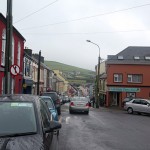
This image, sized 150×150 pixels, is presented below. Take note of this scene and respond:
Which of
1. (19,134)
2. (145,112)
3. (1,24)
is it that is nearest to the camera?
(19,134)

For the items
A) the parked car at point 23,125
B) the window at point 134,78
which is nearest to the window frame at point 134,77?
the window at point 134,78

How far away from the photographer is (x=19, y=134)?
20.5ft

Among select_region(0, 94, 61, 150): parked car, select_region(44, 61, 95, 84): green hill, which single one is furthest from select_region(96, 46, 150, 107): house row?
select_region(44, 61, 95, 84): green hill

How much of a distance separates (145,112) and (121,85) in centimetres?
2483

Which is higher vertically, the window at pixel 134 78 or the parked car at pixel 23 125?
the window at pixel 134 78

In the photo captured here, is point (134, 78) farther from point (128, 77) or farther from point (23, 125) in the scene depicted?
point (23, 125)

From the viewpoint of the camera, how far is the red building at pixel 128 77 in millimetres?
62750

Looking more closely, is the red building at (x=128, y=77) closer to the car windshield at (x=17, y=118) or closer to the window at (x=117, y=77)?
the window at (x=117, y=77)

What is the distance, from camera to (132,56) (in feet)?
212

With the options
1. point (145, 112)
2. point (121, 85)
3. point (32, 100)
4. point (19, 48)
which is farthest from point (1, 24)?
point (121, 85)

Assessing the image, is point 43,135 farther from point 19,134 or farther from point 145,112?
point 145,112

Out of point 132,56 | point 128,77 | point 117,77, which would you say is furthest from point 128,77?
point 132,56

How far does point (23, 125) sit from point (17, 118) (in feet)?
0.83

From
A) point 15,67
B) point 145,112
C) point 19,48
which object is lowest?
point 145,112
